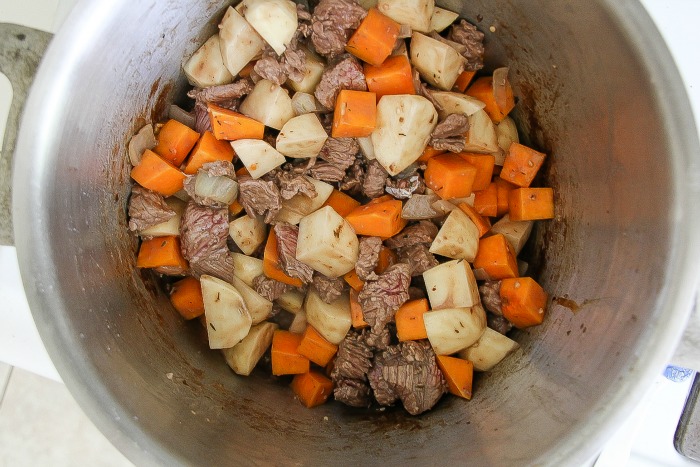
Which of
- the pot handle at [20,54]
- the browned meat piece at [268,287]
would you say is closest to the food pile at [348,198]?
the browned meat piece at [268,287]

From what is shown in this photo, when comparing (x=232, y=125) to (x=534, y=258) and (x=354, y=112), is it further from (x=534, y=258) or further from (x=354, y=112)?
(x=534, y=258)

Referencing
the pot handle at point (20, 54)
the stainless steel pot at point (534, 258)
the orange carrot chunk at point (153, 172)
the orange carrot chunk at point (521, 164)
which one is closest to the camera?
the stainless steel pot at point (534, 258)

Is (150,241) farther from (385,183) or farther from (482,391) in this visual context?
(482,391)

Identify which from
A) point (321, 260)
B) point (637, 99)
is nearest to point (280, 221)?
point (321, 260)

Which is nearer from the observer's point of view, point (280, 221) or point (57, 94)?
point (57, 94)

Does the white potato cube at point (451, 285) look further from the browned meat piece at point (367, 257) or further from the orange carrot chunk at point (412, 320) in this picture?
the browned meat piece at point (367, 257)

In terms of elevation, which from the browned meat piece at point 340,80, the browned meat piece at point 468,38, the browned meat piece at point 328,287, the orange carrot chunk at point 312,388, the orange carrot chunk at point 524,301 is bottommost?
the orange carrot chunk at point 312,388

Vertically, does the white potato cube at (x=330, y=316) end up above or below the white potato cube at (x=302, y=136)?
below

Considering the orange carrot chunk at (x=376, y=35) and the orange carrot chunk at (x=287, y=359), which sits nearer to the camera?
the orange carrot chunk at (x=376, y=35)

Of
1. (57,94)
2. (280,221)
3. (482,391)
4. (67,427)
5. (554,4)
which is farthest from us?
(67,427)
